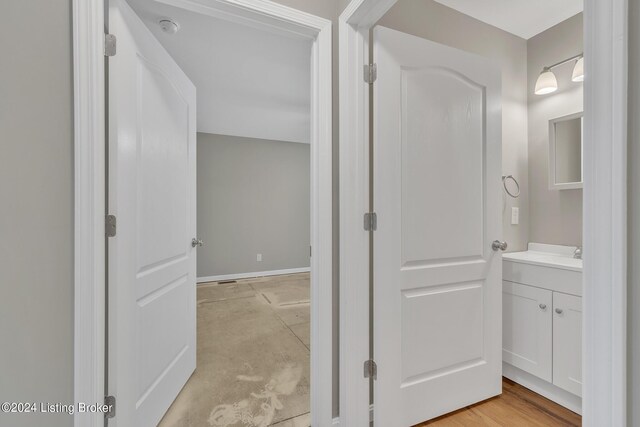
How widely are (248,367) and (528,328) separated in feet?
6.40

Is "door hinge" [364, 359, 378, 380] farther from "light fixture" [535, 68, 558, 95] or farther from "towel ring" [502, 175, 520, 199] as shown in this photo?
"light fixture" [535, 68, 558, 95]

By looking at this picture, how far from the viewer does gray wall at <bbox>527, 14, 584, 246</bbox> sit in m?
1.85

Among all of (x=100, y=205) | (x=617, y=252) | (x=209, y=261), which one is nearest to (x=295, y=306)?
(x=209, y=261)

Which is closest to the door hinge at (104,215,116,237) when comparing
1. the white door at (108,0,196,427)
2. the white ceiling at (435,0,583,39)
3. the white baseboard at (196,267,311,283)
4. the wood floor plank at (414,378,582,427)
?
the white door at (108,0,196,427)

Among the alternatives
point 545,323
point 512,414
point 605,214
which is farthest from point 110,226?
point 545,323

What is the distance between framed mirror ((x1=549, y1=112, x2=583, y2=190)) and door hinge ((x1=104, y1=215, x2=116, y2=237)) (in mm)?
2661

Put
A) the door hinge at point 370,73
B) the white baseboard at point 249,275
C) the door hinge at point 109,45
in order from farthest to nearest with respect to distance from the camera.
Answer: the white baseboard at point 249,275 < the door hinge at point 370,73 < the door hinge at point 109,45

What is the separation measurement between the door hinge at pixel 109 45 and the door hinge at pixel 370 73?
1078 millimetres

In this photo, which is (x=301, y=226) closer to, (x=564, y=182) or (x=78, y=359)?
(x=564, y=182)

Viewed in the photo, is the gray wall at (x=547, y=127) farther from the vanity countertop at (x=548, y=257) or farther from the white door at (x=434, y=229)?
the white door at (x=434, y=229)

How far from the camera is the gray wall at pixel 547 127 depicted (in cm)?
185

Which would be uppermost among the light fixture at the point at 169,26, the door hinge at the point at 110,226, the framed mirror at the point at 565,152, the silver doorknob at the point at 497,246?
the light fixture at the point at 169,26

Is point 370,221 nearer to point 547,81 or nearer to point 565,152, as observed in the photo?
point 565,152

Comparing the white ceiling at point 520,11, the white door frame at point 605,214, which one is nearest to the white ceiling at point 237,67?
the white ceiling at point 520,11
